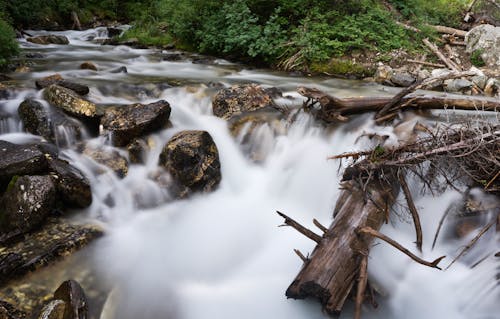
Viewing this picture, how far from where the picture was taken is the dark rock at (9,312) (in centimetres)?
279

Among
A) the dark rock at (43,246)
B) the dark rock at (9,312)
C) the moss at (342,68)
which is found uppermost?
the moss at (342,68)

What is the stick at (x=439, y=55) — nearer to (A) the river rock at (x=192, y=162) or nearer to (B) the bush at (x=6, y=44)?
(A) the river rock at (x=192, y=162)

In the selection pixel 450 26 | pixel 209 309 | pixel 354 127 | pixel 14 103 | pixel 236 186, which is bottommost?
pixel 209 309

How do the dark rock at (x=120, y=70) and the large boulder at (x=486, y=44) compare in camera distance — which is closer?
the dark rock at (x=120, y=70)

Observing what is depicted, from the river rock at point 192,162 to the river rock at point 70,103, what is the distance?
137 centimetres

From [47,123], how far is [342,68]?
265 inches

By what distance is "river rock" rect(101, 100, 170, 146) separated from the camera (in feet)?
16.7

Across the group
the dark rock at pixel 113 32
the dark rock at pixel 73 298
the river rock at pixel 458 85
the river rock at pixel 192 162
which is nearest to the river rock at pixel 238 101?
the river rock at pixel 192 162

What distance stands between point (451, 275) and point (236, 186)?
110 inches

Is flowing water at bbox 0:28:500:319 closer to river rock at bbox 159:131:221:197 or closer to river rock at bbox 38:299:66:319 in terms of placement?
river rock at bbox 159:131:221:197

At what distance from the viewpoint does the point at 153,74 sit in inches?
333

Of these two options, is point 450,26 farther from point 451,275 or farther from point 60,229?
point 60,229

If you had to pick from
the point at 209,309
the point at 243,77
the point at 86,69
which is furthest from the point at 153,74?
the point at 209,309

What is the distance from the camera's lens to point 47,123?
198 inches
